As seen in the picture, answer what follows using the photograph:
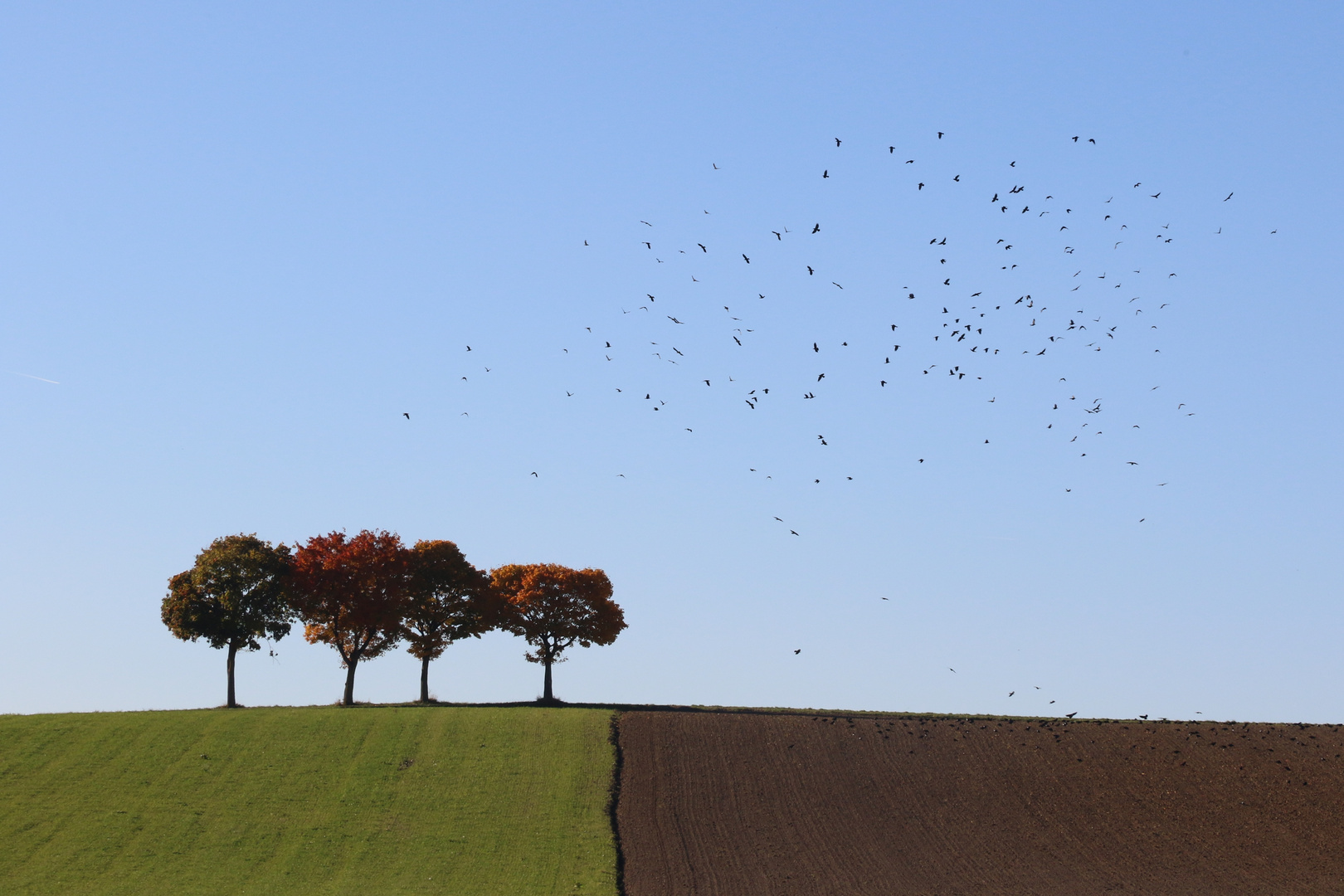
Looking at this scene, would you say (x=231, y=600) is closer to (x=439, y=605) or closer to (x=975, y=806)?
(x=439, y=605)

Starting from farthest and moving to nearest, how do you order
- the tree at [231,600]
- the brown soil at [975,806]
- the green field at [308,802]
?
the tree at [231,600] < the brown soil at [975,806] < the green field at [308,802]

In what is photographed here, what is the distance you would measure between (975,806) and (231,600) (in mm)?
55219

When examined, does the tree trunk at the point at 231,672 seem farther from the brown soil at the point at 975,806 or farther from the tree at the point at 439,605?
the brown soil at the point at 975,806

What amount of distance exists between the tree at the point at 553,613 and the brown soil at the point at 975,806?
52.9ft

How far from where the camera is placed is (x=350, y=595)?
320 ft

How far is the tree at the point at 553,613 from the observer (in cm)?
10338

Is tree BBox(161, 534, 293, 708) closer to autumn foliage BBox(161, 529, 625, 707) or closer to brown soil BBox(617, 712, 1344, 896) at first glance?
autumn foliage BBox(161, 529, 625, 707)

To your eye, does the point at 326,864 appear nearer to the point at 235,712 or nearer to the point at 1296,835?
the point at 235,712

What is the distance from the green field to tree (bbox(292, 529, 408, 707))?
11.1 meters

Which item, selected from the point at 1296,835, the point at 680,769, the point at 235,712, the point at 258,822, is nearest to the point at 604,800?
the point at 680,769

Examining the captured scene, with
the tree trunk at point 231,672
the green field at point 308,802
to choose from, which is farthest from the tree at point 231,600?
the green field at point 308,802

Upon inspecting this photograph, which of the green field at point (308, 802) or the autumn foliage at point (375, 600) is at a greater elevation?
the autumn foliage at point (375, 600)

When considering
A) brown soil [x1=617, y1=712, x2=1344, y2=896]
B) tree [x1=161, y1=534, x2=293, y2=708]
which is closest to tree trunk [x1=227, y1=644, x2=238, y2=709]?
tree [x1=161, y1=534, x2=293, y2=708]

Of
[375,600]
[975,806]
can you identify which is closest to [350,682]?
[375,600]
